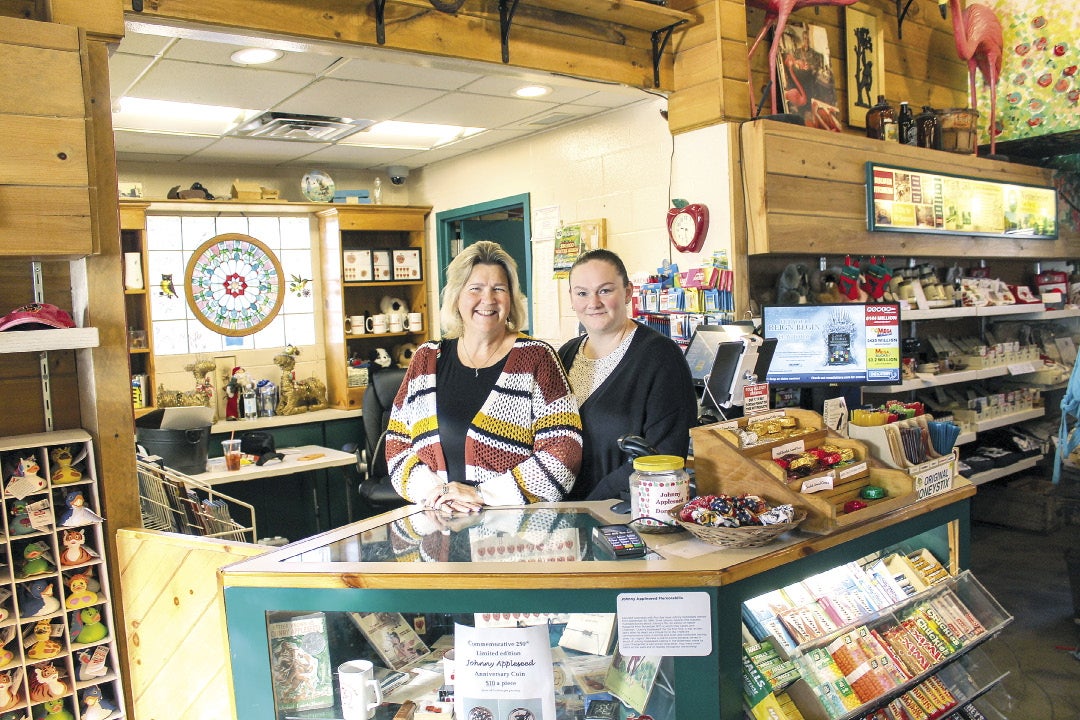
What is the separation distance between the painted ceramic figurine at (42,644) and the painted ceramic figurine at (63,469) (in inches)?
15.5

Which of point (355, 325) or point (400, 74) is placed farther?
point (355, 325)

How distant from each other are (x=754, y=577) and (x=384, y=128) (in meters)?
4.12

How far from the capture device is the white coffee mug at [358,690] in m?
1.73

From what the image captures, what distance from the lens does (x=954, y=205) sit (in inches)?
199

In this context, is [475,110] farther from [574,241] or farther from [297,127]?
[297,127]

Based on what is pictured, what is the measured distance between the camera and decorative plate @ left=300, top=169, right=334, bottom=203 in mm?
5891

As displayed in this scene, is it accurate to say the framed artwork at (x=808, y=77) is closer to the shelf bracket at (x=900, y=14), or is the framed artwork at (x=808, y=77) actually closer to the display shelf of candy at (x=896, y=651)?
the shelf bracket at (x=900, y=14)

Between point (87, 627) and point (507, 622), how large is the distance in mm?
1499

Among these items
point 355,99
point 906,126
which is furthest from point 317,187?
point 906,126

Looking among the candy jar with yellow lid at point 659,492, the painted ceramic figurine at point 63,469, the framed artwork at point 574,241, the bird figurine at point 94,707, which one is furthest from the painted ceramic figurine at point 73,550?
the framed artwork at point 574,241

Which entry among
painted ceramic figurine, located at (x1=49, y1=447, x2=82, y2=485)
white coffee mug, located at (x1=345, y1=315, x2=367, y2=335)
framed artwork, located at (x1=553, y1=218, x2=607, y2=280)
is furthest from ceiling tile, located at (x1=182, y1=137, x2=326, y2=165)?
painted ceramic figurine, located at (x1=49, y1=447, x2=82, y2=485)

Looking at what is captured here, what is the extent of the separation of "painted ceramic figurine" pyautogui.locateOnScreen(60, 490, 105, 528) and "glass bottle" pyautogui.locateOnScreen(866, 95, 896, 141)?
4360 mm

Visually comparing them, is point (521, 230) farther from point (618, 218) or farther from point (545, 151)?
point (618, 218)

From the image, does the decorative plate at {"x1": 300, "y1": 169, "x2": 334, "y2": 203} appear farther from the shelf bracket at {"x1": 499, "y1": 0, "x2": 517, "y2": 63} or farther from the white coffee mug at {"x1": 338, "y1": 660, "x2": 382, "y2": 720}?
the white coffee mug at {"x1": 338, "y1": 660, "x2": 382, "y2": 720}
